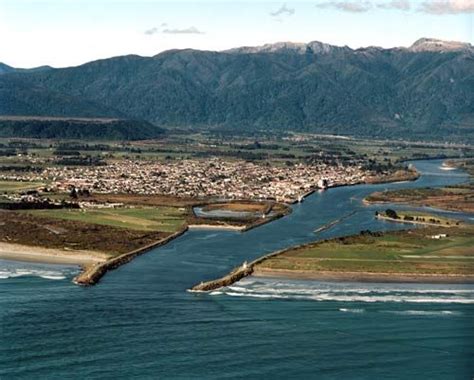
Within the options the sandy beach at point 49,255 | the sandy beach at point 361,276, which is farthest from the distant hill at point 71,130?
the sandy beach at point 361,276

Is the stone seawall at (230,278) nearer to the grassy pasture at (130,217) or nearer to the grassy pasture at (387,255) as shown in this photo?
the grassy pasture at (387,255)

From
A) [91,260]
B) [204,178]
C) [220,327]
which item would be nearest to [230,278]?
[220,327]

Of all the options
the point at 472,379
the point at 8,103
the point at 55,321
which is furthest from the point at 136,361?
the point at 8,103

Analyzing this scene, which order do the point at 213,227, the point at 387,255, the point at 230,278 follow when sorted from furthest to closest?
the point at 213,227, the point at 387,255, the point at 230,278

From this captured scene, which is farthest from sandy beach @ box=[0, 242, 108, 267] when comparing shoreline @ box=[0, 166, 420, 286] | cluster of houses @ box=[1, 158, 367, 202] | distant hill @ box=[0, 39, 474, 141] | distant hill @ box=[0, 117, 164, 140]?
distant hill @ box=[0, 39, 474, 141]

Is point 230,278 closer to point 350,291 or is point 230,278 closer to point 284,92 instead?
point 350,291

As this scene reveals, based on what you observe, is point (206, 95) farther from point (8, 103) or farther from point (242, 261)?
point (242, 261)
